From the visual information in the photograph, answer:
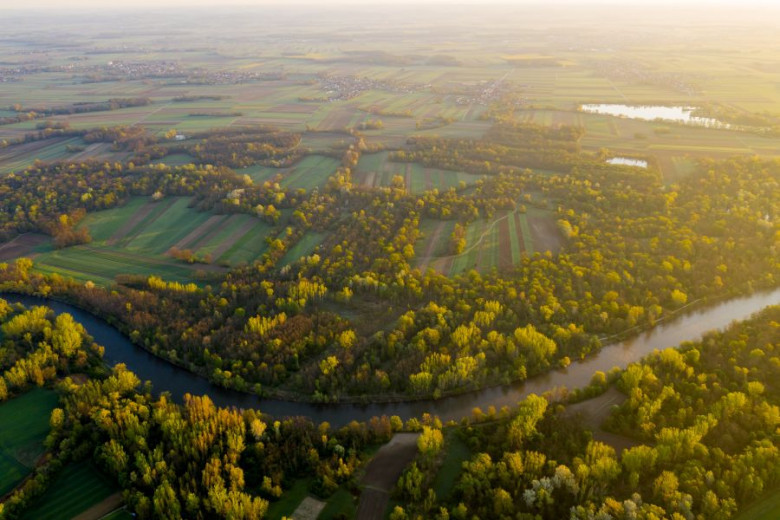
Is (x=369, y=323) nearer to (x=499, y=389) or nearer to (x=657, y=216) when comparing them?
(x=499, y=389)

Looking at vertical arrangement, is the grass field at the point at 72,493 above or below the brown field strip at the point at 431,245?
below

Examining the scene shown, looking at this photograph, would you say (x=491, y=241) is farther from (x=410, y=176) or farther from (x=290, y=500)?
(x=290, y=500)

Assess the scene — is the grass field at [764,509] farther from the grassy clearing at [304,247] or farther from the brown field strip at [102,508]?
the grassy clearing at [304,247]

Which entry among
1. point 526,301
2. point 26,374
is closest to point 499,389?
point 526,301

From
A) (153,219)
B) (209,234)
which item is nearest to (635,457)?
(209,234)

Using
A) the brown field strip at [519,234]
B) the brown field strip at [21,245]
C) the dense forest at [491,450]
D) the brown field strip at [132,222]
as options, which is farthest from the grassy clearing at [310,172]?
the dense forest at [491,450]

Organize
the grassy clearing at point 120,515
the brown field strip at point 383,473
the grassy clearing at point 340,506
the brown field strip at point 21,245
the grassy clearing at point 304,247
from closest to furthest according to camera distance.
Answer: the grassy clearing at point 340,506 → the grassy clearing at point 120,515 → the brown field strip at point 383,473 → the grassy clearing at point 304,247 → the brown field strip at point 21,245
